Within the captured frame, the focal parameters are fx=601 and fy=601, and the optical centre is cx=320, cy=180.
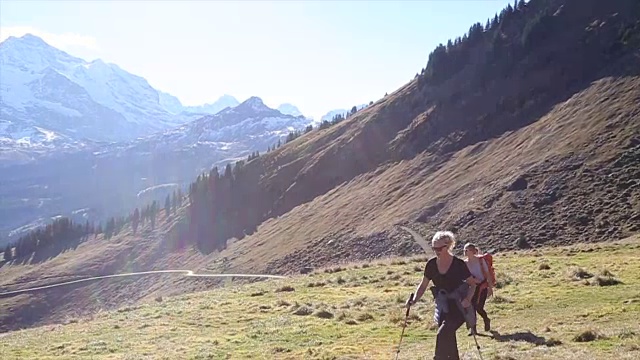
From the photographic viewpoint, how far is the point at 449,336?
1162cm

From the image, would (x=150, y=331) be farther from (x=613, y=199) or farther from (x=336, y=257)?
(x=336, y=257)

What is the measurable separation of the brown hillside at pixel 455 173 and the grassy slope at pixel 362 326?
151ft

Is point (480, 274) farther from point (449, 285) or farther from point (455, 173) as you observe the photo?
point (455, 173)

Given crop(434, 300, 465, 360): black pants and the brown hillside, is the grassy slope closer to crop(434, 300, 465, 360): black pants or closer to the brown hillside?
crop(434, 300, 465, 360): black pants

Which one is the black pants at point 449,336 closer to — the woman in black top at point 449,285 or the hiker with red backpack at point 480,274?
the woman in black top at point 449,285

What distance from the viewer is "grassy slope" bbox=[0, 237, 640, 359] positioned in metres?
16.5

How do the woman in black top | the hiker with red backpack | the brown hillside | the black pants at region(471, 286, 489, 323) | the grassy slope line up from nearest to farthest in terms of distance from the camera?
the woman in black top, the grassy slope, the hiker with red backpack, the black pants at region(471, 286, 489, 323), the brown hillside

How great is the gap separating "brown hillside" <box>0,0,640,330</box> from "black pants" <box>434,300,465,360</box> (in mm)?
62368

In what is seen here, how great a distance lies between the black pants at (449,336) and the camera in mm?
11570

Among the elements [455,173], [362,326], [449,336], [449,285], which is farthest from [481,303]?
[455,173]

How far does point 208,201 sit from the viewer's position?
195375mm

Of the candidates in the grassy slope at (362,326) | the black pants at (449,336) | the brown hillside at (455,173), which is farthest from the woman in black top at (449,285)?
the brown hillside at (455,173)

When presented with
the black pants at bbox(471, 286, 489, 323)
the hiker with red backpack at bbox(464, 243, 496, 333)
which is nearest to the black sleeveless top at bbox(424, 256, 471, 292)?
the hiker with red backpack at bbox(464, 243, 496, 333)

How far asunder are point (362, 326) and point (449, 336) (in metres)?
10.9
